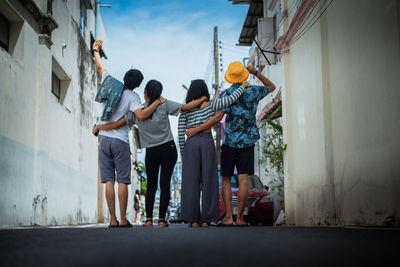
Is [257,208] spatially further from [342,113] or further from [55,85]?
[55,85]

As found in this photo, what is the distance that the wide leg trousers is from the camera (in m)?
6.09

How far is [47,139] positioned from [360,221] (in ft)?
21.9

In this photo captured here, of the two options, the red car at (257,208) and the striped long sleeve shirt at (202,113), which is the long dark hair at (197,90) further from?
the red car at (257,208)

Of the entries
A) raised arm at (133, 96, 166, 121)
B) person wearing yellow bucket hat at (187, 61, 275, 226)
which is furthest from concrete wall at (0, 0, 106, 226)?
person wearing yellow bucket hat at (187, 61, 275, 226)

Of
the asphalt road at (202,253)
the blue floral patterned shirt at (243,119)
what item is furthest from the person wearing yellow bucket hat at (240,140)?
the asphalt road at (202,253)

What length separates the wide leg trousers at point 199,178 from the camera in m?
6.09

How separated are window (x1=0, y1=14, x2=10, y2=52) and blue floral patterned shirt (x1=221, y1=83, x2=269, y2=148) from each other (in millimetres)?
3998

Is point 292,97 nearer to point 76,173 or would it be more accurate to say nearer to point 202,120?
point 202,120

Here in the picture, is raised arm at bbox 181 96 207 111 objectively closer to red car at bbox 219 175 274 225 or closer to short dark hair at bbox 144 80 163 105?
short dark hair at bbox 144 80 163 105

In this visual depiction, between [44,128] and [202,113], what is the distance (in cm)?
437

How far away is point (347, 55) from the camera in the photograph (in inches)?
225

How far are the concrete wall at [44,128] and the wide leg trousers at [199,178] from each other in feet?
9.35

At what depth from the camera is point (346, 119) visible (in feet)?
18.7

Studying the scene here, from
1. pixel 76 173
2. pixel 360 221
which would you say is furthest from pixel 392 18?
pixel 76 173
